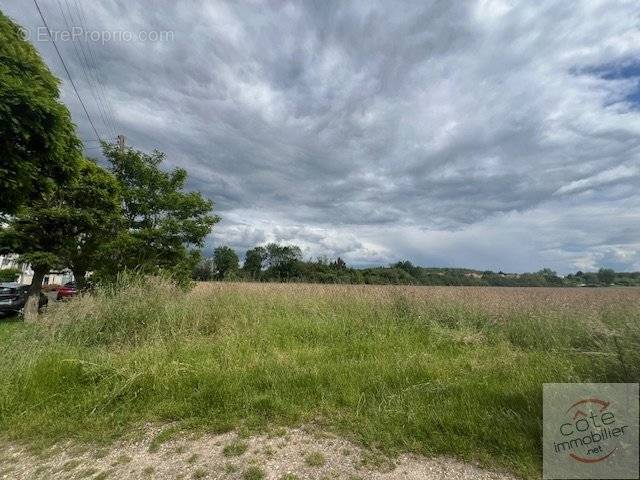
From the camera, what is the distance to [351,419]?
3311 millimetres

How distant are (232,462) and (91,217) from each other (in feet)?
38.3

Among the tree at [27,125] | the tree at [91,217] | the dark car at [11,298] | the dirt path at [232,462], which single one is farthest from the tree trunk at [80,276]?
the dirt path at [232,462]

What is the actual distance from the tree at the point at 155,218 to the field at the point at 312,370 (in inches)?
203

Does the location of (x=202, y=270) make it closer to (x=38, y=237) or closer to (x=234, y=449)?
(x=38, y=237)

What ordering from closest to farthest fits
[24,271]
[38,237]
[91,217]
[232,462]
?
[232,462], [38,237], [91,217], [24,271]

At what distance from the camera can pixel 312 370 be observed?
14.6 feet

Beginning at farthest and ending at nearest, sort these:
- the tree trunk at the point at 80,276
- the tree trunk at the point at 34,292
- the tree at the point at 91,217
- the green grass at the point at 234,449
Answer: the tree trunk at the point at 80,276
the tree at the point at 91,217
the tree trunk at the point at 34,292
the green grass at the point at 234,449

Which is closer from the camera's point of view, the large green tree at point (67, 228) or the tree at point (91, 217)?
the large green tree at point (67, 228)

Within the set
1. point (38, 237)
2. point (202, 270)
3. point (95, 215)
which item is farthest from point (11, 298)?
point (202, 270)

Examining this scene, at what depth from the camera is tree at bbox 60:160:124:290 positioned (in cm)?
1148

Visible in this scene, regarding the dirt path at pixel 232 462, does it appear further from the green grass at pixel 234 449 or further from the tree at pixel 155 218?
the tree at pixel 155 218

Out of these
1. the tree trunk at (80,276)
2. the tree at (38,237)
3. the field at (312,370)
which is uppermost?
the tree at (38,237)

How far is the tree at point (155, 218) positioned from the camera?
1255cm

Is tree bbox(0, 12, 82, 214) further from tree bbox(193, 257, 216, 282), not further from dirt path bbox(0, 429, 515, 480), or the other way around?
tree bbox(193, 257, 216, 282)
